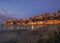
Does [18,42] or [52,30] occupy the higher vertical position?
[52,30]

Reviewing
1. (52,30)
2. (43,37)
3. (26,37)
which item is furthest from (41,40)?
(26,37)

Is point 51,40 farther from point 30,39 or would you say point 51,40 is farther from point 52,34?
point 30,39

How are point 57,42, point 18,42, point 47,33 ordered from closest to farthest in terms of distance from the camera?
1. point 57,42
2. point 47,33
3. point 18,42

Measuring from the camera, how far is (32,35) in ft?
38.5

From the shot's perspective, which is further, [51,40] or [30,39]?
[30,39]

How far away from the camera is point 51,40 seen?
971 cm

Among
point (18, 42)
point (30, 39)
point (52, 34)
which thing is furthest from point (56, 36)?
point (18, 42)

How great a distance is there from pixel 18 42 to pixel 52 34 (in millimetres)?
2475

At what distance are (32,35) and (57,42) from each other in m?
2.43

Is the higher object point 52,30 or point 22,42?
point 52,30

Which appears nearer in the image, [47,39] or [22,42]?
[47,39]

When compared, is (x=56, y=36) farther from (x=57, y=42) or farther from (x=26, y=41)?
(x=26, y=41)

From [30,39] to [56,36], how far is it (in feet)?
6.27

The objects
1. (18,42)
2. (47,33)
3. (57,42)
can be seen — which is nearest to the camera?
(57,42)
